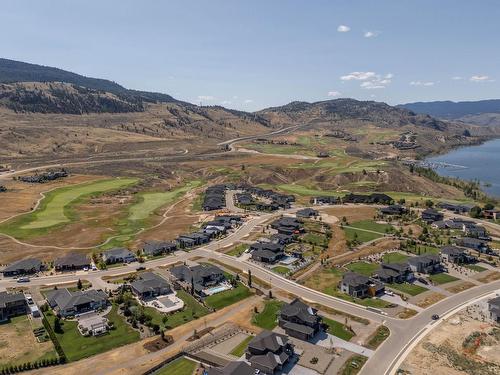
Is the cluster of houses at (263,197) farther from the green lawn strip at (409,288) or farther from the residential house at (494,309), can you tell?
the residential house at (494,309)

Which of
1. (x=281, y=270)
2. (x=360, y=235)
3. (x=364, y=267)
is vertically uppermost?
(x=360, y=235)

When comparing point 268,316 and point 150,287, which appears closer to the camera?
point 268,316

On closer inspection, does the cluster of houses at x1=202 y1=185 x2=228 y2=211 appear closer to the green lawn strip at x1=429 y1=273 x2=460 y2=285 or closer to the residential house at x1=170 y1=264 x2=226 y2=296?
the residential house at x1=170 y1=264 x2=226 y2=296

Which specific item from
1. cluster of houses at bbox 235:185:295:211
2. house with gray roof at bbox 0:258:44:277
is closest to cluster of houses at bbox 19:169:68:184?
cluster of houses at bbox 235:185:295:211

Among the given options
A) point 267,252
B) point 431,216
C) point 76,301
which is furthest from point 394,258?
point 76,301

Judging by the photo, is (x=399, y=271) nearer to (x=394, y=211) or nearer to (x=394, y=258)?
(x=394, y=258)

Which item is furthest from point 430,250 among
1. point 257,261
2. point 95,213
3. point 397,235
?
point 95,213
